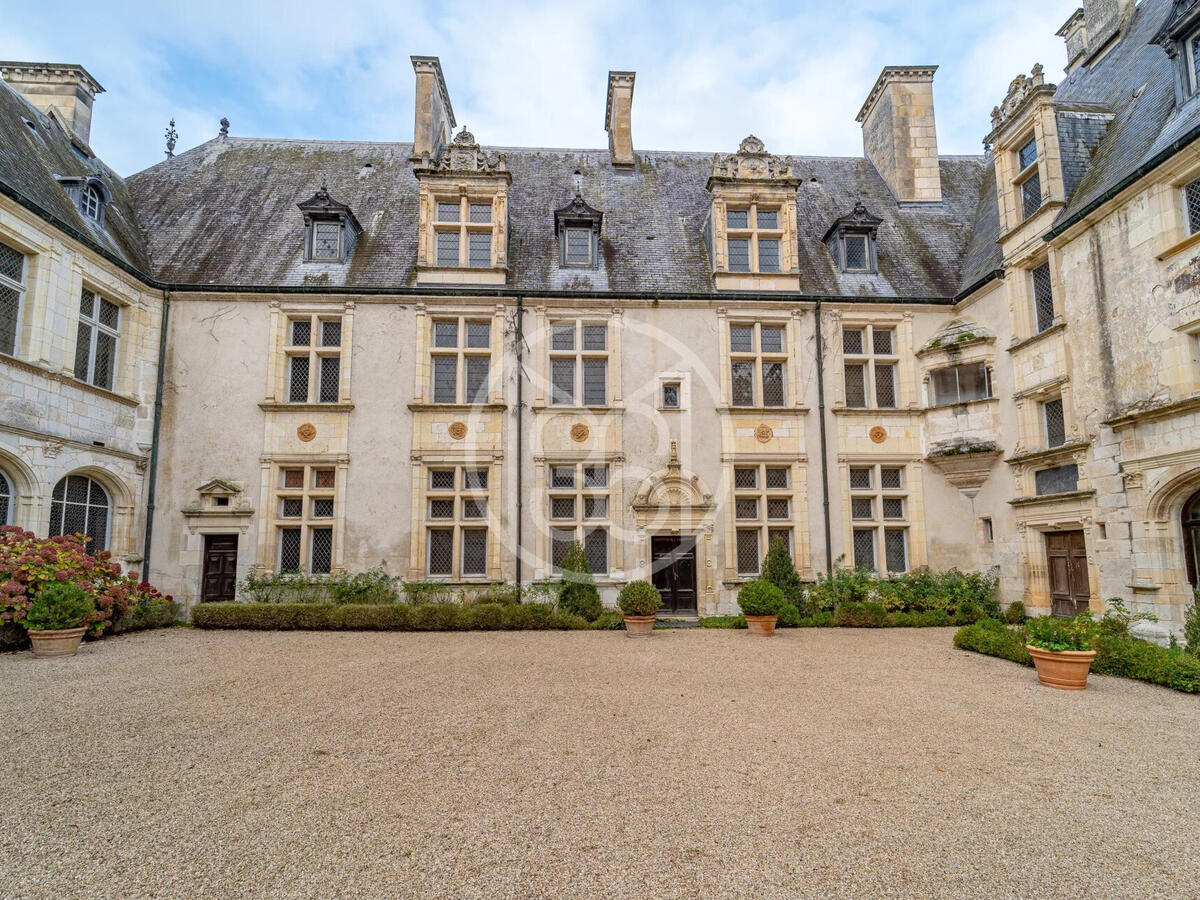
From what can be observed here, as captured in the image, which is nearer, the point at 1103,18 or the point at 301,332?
the point at 301,332

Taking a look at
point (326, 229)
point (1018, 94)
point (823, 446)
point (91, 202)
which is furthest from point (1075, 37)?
point (91, 202)

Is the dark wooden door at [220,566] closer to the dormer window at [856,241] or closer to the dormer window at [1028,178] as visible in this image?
the dormer window at [856,241]

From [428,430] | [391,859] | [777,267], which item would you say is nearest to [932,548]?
[777,267]

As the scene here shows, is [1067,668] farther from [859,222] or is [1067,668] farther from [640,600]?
[859,222]

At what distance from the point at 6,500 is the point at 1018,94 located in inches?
752

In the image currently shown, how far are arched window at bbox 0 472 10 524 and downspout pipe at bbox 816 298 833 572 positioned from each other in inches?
571

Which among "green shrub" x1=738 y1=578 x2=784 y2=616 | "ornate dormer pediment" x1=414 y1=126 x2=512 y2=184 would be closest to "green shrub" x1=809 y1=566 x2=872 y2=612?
"green shrub" x1=738 y1=578 x2=784 y2=616

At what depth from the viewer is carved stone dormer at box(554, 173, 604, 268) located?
15078 millimetres

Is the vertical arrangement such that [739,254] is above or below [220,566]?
above

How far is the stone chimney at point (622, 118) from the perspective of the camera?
58.9 feet

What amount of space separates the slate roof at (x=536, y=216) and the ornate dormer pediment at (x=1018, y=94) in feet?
10.4

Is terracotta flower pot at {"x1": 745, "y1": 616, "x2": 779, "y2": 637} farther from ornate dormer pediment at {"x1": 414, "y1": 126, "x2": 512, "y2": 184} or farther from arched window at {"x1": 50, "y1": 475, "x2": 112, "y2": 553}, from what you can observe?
arched window at {"x1": 50, "y1": 475, "x2": 112, "y2": 553}

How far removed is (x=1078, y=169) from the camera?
11977mm

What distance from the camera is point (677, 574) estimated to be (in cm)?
1405
